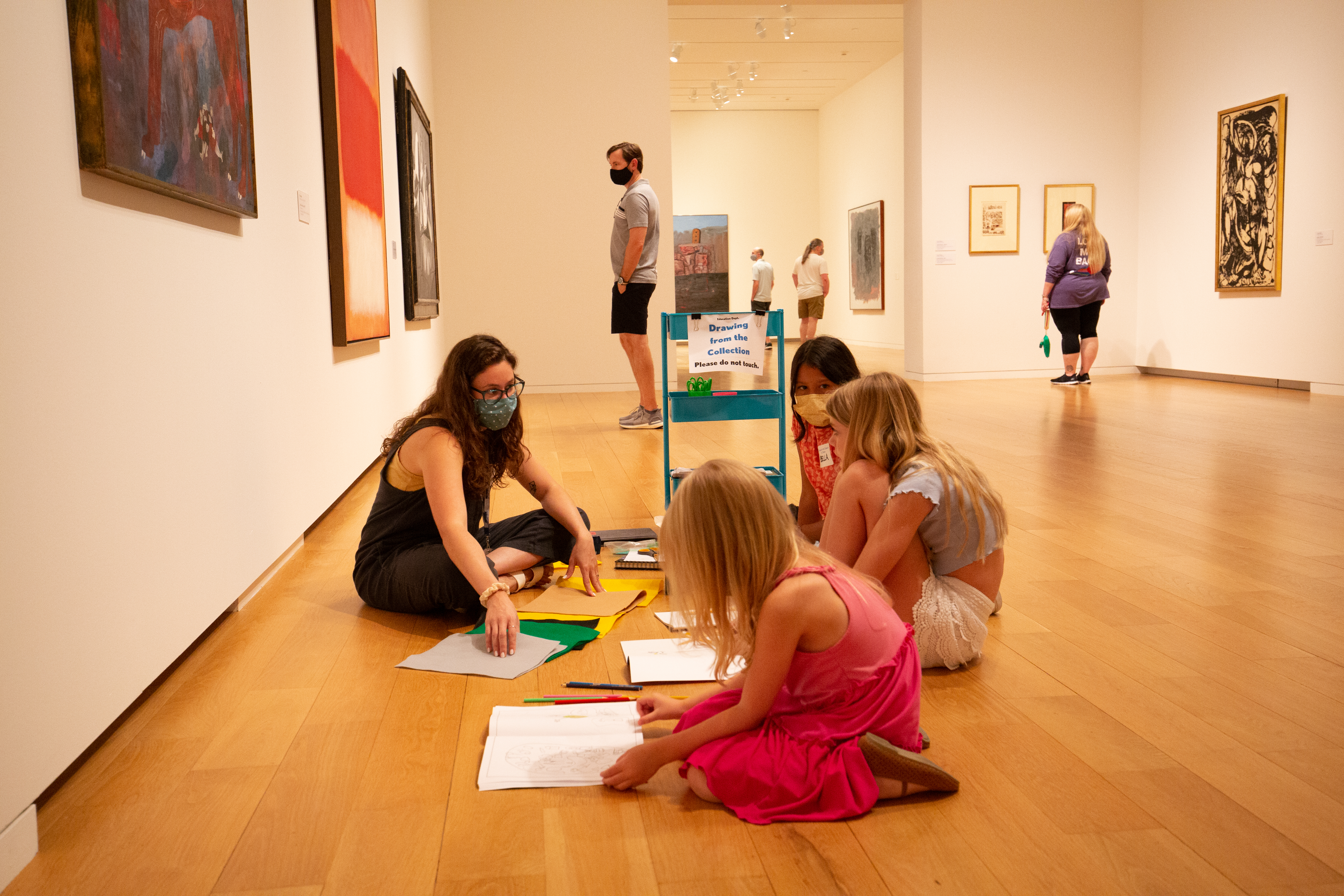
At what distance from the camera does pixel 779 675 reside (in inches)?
68.9

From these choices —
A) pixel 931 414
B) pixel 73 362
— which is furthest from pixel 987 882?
pixel 931 414

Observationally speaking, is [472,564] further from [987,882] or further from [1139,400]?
[1139,400]

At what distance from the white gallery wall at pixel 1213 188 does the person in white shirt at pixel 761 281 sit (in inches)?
265

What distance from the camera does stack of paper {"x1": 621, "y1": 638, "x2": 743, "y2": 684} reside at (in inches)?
94.6

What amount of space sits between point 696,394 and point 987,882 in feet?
8.30

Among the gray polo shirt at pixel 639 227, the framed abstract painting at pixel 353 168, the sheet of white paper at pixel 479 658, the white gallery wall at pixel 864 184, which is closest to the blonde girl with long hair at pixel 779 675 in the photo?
the sheet of white paper at pixel 479 658

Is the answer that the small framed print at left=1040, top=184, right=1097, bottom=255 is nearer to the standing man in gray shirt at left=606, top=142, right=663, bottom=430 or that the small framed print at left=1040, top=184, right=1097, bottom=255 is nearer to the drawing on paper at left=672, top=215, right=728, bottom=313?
the standing man in gray shirt at left=606, top=142, right=663, bottom=430

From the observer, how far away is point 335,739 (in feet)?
6.86

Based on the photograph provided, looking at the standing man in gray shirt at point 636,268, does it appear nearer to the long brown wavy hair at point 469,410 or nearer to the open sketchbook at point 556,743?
the long brown wavy hair at point 469,410

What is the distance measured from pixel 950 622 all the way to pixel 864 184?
1473 centimetres

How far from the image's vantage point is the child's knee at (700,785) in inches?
70.5

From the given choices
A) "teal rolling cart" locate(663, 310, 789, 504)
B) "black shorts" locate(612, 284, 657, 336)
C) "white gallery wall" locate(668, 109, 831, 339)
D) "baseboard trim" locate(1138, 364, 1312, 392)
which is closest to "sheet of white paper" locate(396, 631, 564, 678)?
"teal rolling cart" locate(663, 310, 789, 504)

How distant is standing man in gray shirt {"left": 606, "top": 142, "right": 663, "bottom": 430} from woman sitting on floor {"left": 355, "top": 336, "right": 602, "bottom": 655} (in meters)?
3.99

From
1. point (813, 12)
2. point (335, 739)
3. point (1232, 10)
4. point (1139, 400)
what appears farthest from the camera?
point (813, 12)
